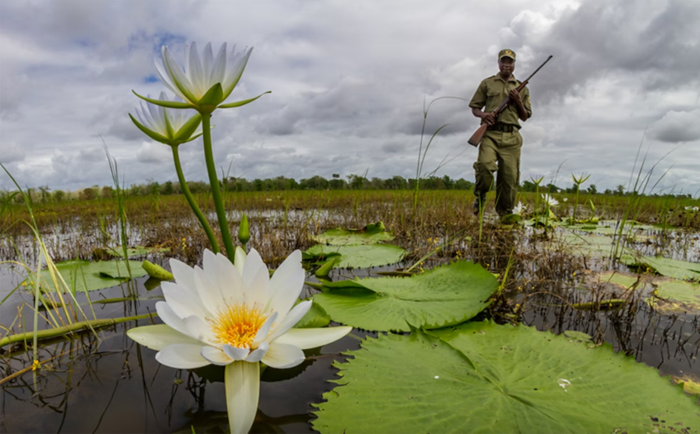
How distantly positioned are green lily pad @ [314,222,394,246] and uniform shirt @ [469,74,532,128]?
106 inches

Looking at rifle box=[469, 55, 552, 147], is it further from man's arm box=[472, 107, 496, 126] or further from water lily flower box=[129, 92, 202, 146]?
water lily flower box=[129, 92, 202, 146]

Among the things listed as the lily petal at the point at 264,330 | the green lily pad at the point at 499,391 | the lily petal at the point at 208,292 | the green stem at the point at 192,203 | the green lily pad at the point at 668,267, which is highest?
the green stem at the point at 192,203

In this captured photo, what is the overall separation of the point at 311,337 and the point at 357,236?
2.73 metres

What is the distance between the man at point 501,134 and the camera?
483 centimetres

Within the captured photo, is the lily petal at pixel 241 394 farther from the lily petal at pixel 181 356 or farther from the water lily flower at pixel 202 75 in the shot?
the water lily flower at pixel 202 75

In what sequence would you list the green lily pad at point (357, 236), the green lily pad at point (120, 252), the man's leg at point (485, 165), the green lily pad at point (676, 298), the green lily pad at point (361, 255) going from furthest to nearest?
the man's leg at point (485, 165), the green lily pad at point (357, 236), the green lily pad at point (120, 252), the green lily pad at point (361, 255), the green lily pad at point (676, 298)

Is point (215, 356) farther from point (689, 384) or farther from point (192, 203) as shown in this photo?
point (689, 384)

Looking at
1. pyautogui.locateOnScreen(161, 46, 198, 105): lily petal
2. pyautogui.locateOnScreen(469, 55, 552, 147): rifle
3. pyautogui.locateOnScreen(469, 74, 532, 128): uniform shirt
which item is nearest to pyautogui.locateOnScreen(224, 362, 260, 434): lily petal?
pyautogui.locateOnScreen(161, 46, 198, 105): lily petal

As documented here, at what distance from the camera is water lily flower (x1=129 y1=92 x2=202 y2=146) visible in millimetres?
1079

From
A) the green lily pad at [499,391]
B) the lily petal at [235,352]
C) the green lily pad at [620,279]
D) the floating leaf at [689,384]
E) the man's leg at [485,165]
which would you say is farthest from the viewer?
the man's leg at [485,165]

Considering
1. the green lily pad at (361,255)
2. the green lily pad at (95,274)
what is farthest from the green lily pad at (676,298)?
the green lily pad at (95,274)

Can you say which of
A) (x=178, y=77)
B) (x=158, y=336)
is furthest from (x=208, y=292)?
(x=178, y=77)

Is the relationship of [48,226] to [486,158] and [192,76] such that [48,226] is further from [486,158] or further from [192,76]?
[486,158]

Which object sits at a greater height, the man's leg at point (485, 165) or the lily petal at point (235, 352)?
the man's leg at point (485, 165)
